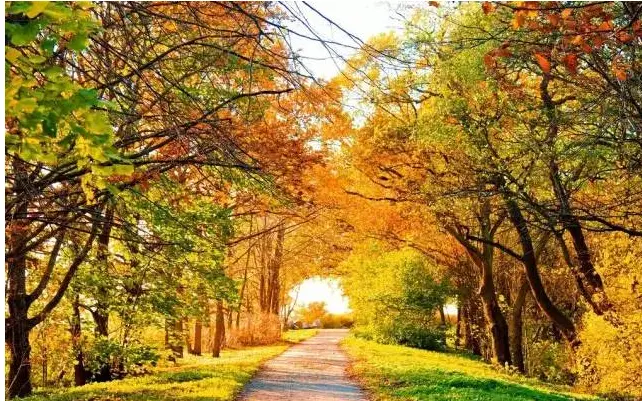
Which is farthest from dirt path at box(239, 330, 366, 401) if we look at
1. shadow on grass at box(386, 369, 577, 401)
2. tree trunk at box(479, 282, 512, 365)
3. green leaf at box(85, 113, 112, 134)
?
green leaf at box(85, 113, 112, 134)

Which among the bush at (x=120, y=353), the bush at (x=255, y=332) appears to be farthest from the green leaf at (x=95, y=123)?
the bush at (x=255, y=332)

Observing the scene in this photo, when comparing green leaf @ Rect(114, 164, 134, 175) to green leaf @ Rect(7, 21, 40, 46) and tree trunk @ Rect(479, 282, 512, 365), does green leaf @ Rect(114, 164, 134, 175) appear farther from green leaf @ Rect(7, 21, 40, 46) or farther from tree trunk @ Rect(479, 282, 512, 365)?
tree trunk @ Rect(479, 282, 512, 365)

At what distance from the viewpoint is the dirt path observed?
439 inches

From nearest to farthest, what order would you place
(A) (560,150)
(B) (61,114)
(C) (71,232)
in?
(B) (61,114), (C) (71,232), (A) (560,150)

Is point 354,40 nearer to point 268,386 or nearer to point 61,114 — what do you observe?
point 61,114

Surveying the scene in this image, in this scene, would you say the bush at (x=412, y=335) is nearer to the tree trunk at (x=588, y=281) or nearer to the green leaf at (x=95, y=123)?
the tree trunk at (x=588, y=281)

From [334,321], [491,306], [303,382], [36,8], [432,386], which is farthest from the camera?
[334,321]

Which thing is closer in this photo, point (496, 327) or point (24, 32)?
point (24, 32)

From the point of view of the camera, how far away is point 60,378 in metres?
15.0

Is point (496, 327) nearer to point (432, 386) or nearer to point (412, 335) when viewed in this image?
point (412, 335)

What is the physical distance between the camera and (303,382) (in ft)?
43.4

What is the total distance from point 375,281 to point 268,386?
14550 millimetres

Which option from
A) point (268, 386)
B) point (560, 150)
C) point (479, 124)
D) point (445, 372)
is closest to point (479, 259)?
point (445, 372)

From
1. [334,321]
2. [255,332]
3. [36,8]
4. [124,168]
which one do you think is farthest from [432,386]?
[334,321]
